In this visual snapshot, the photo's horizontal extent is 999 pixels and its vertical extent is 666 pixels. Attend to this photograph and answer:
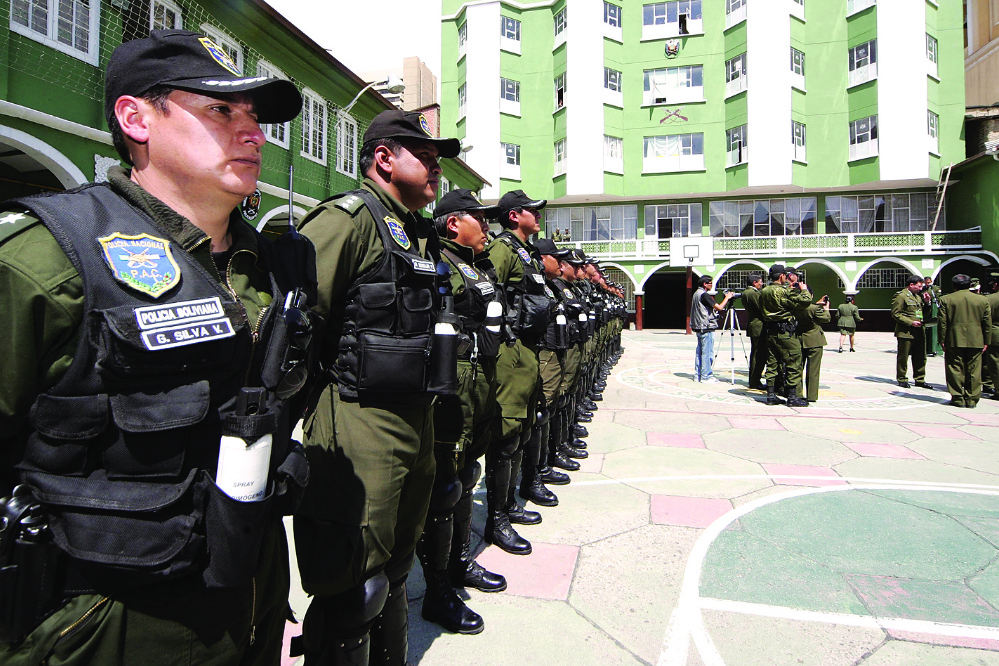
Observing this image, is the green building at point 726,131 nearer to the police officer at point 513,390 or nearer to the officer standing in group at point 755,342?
the officer standing in group at point 755,342

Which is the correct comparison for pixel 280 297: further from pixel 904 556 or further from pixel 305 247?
pixel 904 556

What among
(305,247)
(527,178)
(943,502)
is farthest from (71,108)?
(527,178)

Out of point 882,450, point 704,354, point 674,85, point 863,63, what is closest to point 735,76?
point 674,85

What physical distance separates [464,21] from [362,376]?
3650 centimetres

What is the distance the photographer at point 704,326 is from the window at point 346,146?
9625mm

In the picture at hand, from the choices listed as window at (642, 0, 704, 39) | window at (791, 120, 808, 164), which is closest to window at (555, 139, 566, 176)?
window at (642, 0, 704, 39)

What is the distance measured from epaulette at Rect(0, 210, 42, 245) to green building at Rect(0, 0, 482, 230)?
3543 mm

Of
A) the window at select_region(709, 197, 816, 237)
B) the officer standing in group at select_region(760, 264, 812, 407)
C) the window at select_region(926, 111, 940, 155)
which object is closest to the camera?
the officer standing in group at select_region(760, 264, 812, 407)

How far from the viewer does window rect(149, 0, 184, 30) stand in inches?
345

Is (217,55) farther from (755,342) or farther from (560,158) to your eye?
(560,158)

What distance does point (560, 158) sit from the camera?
31.8 meters

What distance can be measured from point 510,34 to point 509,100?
12.9 feet

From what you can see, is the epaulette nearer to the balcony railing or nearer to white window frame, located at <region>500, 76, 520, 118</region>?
the balcony railing

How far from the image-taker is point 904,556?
3.37 m
